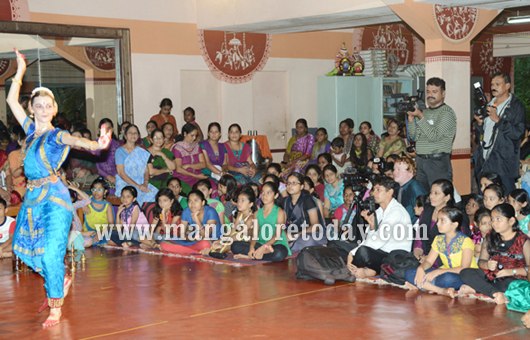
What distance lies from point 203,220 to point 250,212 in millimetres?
458

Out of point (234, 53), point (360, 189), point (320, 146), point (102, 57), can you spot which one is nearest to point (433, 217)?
point (360, 189)

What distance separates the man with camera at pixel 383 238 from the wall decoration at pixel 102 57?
5020mm

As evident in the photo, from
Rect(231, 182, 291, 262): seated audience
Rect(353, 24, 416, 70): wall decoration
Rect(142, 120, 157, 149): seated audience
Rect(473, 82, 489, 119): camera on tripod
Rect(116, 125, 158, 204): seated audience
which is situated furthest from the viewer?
Rect(353, 24, 416, 70): wall decoration

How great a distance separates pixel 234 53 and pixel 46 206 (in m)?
6.45

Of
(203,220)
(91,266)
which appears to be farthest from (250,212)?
(91,266)

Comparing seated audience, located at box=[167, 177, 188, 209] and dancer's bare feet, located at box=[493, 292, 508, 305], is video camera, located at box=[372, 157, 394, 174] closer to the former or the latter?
seated audience, located at box=[167, 177, 188, 209]

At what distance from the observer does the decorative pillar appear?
28.6ft

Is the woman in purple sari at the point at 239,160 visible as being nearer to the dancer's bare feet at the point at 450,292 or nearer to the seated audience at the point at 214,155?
the seated audience at the point at 214,155

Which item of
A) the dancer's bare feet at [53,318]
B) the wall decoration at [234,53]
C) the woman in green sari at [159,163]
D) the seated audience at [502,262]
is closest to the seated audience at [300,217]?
the seated audience at [502,262]

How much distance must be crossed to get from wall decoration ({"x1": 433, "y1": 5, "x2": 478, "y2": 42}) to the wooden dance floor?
3570 mm

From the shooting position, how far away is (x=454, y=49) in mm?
9023

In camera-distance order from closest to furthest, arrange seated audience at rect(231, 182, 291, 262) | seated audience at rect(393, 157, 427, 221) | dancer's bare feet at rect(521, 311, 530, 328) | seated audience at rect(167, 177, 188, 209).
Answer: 1. dancer's bare feet at rect(521, 311, 530, 328)
2. seated audience at rect(393, 157, 427, 221)
3. seated audience at rect(231, 182, 291, 262)
4. seated audience at rect(167, 177, 188, 209)

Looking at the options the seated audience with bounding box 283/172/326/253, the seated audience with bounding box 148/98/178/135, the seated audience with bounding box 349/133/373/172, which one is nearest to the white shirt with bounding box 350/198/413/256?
the seated audience with bounding box 283/172/326/253

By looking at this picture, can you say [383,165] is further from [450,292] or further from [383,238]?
[450,292]
